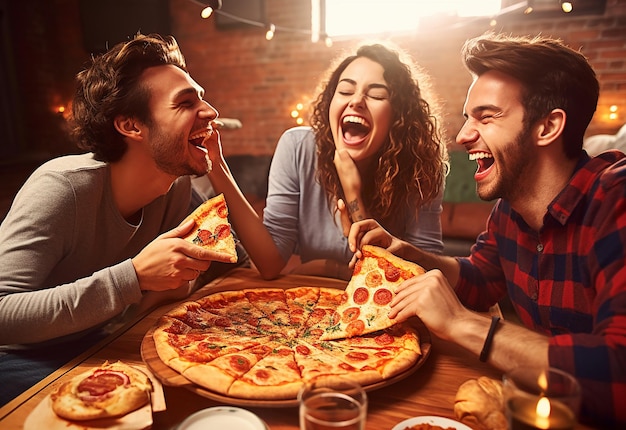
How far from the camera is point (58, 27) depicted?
Result: 714cm

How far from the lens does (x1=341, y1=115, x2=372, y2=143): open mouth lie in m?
2.64

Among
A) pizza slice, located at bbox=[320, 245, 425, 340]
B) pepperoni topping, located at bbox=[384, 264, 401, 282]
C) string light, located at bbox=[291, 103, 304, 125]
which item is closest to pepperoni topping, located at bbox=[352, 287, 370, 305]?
pizza slice, located at bbox=[320, 245, 425, 340]

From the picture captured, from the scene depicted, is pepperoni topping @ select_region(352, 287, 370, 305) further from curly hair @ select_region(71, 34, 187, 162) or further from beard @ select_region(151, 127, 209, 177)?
curly hair @ select_region(71, 34, 187, 162)

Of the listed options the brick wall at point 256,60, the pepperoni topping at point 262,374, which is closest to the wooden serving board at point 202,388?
the pepperoni topping at point 262,374

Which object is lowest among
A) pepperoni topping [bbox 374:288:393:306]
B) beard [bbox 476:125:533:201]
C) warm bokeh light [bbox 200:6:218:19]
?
pepperoni topping [bbox 374:288:393:306]

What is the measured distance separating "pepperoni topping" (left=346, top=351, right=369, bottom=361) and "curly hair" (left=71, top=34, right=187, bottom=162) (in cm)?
144

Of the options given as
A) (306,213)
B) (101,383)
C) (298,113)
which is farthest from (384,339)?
(298,113)

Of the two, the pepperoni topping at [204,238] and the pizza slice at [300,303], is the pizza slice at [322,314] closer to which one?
the pizza slice at [300,303]

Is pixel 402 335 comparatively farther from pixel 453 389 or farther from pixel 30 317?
pixel 30 317

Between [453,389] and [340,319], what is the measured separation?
547 mm

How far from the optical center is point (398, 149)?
8.90 feet

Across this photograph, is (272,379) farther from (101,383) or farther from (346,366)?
(101,383)

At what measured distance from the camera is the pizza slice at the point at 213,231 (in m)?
1.91

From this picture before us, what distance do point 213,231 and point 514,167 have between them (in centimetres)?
123
